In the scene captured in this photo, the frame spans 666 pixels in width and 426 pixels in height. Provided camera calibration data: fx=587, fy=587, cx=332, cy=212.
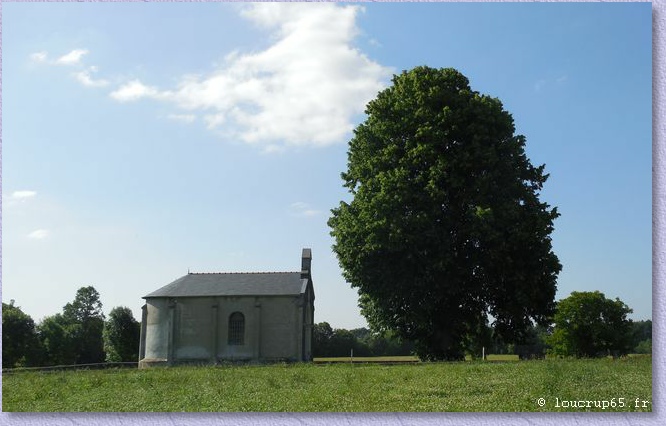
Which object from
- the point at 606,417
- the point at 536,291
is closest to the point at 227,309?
the point at 536,291

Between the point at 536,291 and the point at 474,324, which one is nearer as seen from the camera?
the point at 536,291

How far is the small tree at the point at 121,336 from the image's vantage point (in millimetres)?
46719

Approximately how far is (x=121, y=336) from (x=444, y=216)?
3573cm

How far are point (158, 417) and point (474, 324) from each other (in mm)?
17061

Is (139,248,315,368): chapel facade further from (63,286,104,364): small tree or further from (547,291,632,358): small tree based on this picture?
(547,291,632,358): small tree

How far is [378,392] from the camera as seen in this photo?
414 inches

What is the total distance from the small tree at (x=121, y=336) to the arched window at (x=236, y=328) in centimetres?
1327

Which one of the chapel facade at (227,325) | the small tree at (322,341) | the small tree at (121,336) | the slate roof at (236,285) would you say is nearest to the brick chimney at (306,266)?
the slate roof at (236,285)

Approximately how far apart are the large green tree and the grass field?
6843mm

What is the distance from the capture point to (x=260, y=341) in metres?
37.7

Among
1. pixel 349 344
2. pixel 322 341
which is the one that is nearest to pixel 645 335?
pixel 349 344

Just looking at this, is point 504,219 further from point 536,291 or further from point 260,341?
point 260,341

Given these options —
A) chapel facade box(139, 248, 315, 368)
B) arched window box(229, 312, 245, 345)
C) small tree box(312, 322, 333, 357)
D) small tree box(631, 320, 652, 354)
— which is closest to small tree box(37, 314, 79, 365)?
chapel facade box(139, 248, 315, 368)

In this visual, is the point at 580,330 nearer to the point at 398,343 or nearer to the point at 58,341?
the point at 398,343
